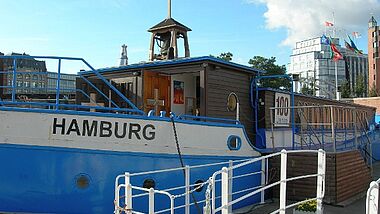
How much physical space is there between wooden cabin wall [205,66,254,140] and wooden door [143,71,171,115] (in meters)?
1.27

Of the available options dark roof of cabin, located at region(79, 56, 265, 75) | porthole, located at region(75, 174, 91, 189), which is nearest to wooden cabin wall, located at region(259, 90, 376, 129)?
Result: dark roof of cabin, located at region(79, 56, 265, 75)

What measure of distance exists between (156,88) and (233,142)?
238cm

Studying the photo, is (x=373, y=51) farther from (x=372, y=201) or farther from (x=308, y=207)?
(x=372, y=201)

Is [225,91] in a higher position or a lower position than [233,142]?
higher

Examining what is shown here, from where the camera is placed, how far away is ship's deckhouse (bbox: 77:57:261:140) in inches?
348

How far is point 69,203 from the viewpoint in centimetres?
623

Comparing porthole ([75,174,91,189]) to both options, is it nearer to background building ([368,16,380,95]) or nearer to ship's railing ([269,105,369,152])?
ship's railing ([269,105,369,152])

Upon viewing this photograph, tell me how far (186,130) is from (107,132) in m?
1.62

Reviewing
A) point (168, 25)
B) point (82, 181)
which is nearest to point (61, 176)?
point (82, 181)

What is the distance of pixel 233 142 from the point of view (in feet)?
28.0

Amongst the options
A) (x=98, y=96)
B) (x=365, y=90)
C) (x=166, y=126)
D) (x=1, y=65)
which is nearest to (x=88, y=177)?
(x=166, y=126)

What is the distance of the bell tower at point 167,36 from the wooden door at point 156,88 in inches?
82.7

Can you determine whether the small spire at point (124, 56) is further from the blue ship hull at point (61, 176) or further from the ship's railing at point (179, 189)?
the blue ship hull at point (61, 176)

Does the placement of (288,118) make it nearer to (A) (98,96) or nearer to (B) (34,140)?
(A) (98,96)
